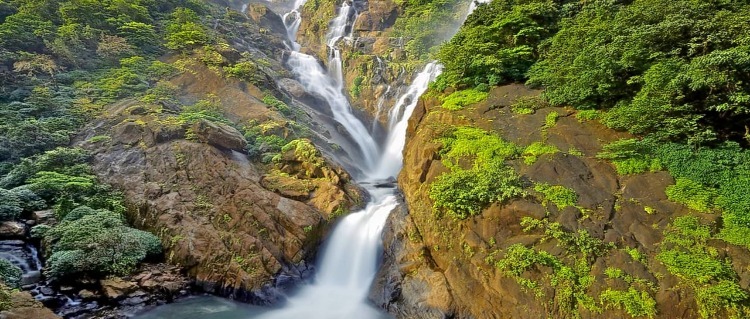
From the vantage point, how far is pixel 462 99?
13953mm

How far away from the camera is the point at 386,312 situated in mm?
11016

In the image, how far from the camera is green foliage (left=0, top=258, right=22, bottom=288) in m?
9.31

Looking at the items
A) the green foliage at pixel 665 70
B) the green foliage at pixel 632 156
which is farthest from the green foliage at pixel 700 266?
the green foliage at pixel 665 70

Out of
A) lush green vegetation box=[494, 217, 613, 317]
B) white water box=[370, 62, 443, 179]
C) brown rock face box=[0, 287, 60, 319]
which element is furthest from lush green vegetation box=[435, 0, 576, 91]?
brown rock face box=[0, 287, 60, 319]

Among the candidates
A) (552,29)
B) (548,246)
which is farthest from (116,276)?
(552,29)

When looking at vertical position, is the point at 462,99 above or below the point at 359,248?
above

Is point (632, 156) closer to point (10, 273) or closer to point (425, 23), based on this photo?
point (10, 273)

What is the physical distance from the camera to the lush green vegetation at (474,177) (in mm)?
9914

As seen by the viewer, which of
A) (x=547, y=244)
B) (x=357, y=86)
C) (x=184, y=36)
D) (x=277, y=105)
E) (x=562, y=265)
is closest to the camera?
(x=562, y=265)

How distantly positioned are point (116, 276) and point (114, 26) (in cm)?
2036

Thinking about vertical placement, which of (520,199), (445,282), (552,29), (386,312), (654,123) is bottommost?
(386,312)

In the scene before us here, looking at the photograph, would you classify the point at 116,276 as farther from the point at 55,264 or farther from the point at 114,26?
the point at 114,26

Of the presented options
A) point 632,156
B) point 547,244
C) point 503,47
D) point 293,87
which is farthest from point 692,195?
point 293,87

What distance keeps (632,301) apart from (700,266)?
1.47m
